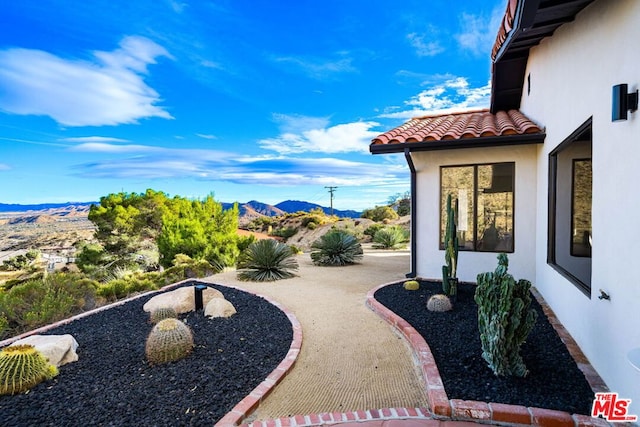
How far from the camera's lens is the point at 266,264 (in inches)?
354

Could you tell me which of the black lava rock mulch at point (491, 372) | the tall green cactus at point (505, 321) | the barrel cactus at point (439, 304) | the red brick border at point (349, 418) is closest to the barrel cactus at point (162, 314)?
the red brick border at point (349, 418)

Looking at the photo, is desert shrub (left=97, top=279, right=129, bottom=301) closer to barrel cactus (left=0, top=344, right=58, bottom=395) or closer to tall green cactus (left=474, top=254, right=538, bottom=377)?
barrel cactus (left=0, top=344, right=58, bottom=395)

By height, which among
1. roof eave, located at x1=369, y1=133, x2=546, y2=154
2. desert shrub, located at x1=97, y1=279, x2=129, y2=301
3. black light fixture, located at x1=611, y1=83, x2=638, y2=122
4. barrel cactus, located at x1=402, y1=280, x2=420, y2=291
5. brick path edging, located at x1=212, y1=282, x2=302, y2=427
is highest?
roof eave, located at x1=369, y1=133, x2=546, y2=154

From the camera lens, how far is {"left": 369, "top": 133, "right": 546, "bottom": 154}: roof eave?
250 inches

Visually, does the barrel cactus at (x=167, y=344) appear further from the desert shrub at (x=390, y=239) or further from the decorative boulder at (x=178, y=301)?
the desert shrub at (x=390, y=239)

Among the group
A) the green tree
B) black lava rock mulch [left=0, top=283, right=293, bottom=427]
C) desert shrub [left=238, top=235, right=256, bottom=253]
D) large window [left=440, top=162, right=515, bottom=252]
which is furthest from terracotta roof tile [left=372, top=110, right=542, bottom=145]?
desert shrub [left=238, top=235, right=256, bottom=253]

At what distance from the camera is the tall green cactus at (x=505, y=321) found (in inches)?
128

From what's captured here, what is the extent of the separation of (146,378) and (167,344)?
1.39ft

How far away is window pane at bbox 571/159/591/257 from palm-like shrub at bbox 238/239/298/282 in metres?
6.22

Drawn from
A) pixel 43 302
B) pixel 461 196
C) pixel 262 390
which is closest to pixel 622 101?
pixel 262 390

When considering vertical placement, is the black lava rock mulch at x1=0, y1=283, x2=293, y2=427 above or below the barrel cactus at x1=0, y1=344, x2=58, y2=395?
below

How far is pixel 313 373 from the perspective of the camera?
152 inches

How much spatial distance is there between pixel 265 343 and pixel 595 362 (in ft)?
11.7

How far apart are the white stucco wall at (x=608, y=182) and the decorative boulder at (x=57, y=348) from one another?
5336 millimetres
